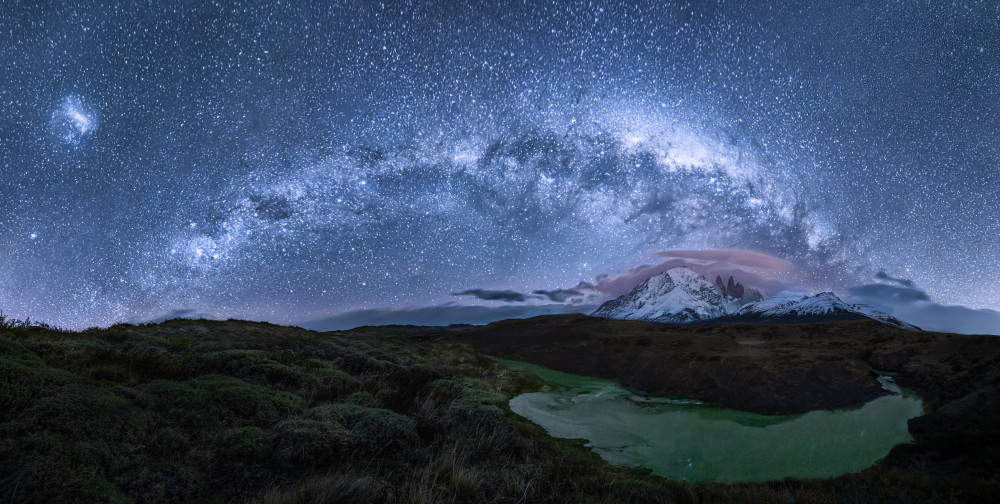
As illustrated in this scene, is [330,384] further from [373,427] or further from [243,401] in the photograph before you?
[373,427]

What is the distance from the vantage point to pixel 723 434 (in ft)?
46.9

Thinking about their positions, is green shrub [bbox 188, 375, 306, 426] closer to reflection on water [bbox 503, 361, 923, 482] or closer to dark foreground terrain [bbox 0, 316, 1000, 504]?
dark foreground terrain [bbox 0, 316, 1000, 504]

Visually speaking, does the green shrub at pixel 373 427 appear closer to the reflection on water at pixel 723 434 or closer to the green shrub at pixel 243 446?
the green shrub at pixel 243 446

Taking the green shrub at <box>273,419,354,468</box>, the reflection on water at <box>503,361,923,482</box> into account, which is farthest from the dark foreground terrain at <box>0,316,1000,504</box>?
the reflection on water at <box>503,361,923,482</box>

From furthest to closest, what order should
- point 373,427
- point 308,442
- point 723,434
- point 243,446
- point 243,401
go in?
point 723,434 → point 243,401 → point 373,427 → point 308,442 → point 243,446

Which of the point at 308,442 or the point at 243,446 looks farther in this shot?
the point at 308,442

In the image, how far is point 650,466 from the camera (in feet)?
35.6

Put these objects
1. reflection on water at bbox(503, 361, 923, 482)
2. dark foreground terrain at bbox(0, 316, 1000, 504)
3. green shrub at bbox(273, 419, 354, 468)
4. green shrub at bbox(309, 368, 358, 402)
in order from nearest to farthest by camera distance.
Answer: dark foreground terrain at bbox(0, 316, 1000, 504), green shrub at bbox(273, 419, 354, 468), reflection on water at bbox(503, 361, 923, 482), green shrub at bbox(309, 368, 358, 402)

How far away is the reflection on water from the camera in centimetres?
1108

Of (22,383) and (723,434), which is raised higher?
(22,383)

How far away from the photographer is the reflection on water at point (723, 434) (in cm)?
1108

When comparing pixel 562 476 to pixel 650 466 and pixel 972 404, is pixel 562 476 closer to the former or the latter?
pixel 650 466

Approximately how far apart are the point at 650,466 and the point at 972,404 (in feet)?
41.3

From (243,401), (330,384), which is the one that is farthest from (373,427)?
(330,384)
